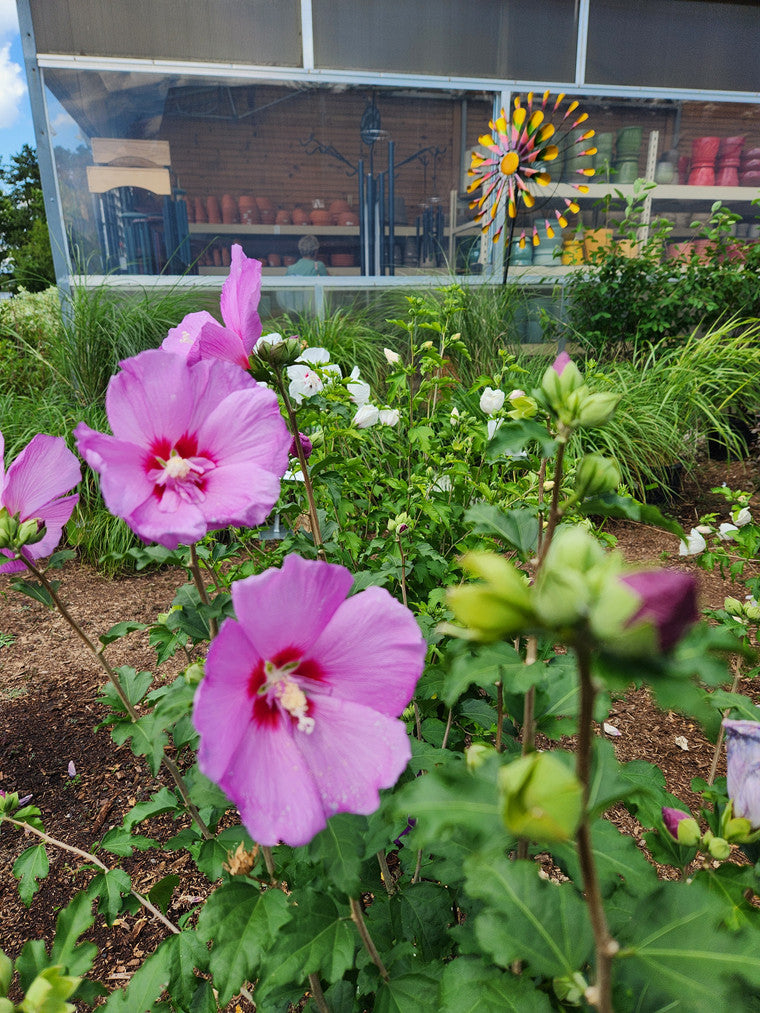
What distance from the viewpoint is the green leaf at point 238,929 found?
708mm

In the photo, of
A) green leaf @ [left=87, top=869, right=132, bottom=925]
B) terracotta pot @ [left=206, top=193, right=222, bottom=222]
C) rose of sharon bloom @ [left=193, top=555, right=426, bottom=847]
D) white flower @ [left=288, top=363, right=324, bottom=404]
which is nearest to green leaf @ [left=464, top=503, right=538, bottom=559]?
rose of sharon bloom @ [left=193, top=555, right=426, bottom=847]

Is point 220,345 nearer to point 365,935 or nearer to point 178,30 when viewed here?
point 365,935

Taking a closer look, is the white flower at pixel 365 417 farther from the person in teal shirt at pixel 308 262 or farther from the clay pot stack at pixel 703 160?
the clay pot stack at pixel 703 160

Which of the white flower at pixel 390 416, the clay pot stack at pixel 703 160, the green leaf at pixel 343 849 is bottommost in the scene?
the green leaf at pixel 343 849

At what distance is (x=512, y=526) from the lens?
78cm

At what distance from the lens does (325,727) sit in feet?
1.91

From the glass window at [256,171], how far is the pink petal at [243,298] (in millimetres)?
5050

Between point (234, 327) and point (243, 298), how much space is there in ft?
0.18

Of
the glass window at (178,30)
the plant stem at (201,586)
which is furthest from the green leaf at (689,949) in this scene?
the glass window at (178,30)

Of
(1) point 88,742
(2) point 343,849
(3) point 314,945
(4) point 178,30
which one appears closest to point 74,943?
(3) point 314,945

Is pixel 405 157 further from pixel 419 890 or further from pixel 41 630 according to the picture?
pixel 419 890

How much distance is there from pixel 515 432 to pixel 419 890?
0.66 metres

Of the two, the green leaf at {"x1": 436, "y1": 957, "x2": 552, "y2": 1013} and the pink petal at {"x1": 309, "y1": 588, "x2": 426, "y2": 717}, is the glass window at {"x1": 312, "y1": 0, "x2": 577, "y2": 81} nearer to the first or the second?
the pink petal at {"x1": 309, "y1": 588, "x2": 426, "y2": 717}

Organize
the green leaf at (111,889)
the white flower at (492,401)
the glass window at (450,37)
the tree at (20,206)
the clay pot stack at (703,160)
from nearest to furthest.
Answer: the green leaf at (111,889)
the white flower at (492,401)
the glass window at (450,37)
the clay pot stack at (703,160)
the tree at (20,206)
